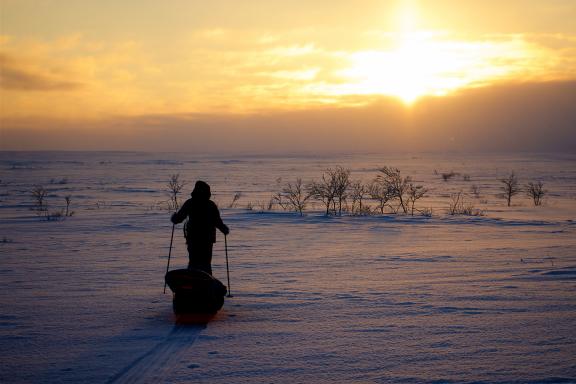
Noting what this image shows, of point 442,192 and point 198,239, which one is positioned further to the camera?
point 442,192

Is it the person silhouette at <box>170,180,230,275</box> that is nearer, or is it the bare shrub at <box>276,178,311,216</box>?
the person silhouette at <box>170,180,230,275</box>

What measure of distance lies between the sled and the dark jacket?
0.77 metres

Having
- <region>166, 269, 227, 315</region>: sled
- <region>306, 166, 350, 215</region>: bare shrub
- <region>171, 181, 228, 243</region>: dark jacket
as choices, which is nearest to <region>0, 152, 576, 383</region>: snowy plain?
<region>166, 269, 227, 315</region>: sled

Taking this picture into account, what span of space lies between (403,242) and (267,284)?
191 inches

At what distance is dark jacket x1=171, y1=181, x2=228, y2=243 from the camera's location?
682cm

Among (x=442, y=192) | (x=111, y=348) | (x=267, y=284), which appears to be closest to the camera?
(x=111, y=348)

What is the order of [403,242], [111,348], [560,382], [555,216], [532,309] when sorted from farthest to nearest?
[555,216] < [403,242] < [532,309] < [111,348] < [560,382]

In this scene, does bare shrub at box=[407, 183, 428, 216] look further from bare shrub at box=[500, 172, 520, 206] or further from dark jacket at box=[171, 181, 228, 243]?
dark jacket at box=[171, 181, 228, 243]

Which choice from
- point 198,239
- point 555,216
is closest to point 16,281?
point 198,239

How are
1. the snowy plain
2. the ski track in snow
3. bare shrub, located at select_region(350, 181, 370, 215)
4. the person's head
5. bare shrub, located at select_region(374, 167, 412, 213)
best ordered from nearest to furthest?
the ski track in snow
the snowy plain
the person's head
bare shrub, located at select_region(350, 181, 370, 215)
bare shrub, located at select_region(374, 167, 412, 213)

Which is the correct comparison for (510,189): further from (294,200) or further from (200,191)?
(200,191)

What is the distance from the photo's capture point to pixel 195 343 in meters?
5.47

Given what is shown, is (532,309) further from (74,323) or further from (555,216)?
(555,216)

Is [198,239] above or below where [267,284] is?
above
